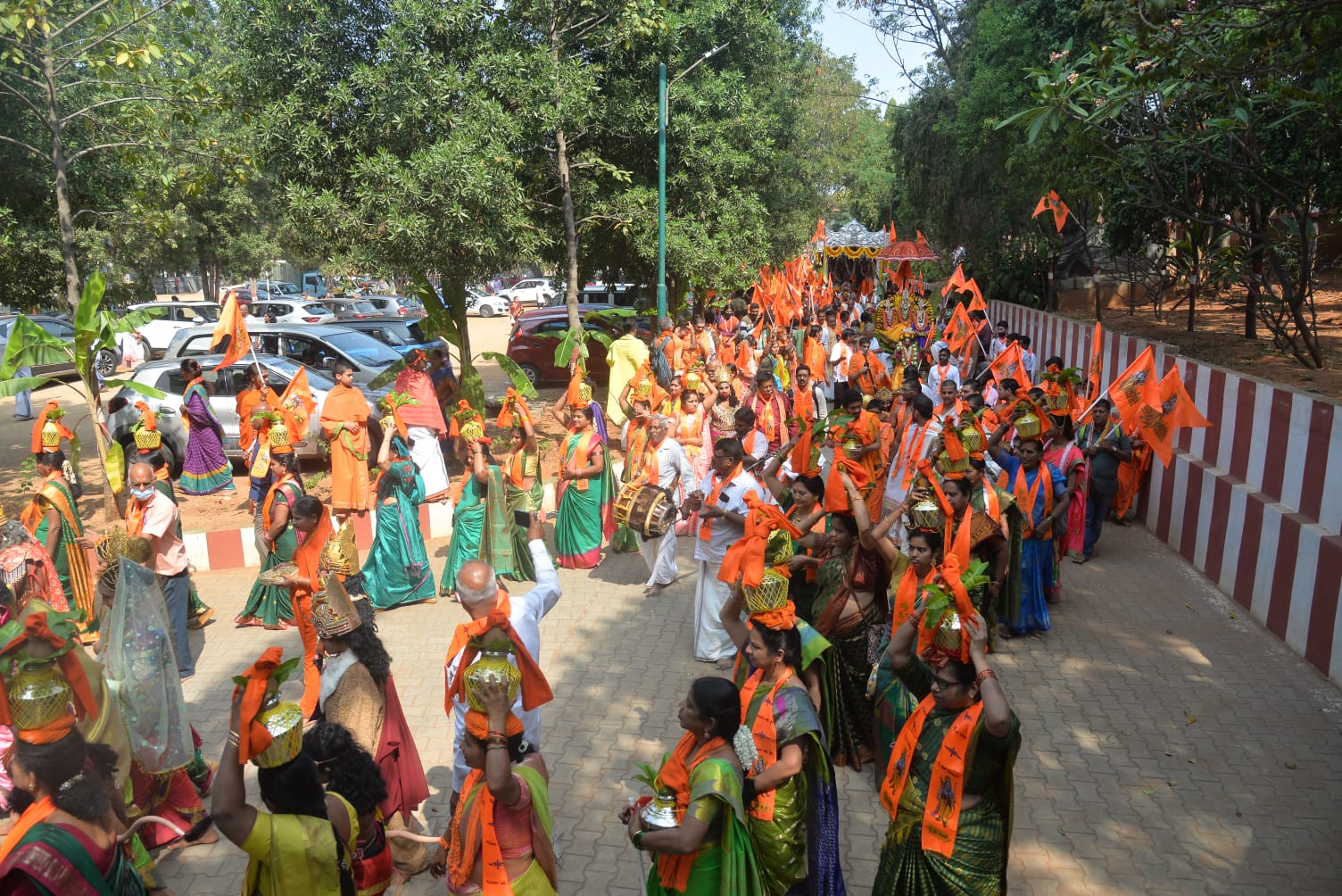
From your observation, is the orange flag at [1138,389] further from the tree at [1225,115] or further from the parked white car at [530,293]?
the parked white car at [530,293]

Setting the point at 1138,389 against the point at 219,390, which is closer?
the point at 1138,389

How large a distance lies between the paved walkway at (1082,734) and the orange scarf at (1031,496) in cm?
93

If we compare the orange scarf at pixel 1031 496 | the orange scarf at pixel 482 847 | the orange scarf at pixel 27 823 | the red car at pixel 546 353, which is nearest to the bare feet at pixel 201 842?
the orange scarf at pixel 27 823

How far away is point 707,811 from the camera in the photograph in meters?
3.18

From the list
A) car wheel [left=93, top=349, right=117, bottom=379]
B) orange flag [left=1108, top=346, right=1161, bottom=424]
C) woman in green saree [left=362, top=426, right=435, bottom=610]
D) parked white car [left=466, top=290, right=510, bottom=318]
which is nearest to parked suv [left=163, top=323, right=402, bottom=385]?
woman in green saree [left=362, top=426, right=435, bottom=610]

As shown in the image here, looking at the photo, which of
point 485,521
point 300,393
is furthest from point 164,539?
point 300,393

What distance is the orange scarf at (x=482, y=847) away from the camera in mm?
3299

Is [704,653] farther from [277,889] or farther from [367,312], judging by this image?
[367,312]

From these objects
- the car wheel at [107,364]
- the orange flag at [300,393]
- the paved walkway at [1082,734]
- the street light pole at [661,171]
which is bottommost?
the paved walkway at [1082,734]

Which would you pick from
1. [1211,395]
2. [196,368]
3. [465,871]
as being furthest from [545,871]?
[196,368]

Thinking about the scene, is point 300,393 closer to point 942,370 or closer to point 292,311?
point 942,370

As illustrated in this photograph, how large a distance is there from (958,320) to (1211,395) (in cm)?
487

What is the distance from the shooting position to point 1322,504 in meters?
7.23

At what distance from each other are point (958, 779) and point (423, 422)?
8.13 metres
